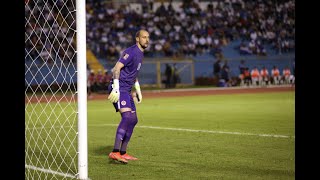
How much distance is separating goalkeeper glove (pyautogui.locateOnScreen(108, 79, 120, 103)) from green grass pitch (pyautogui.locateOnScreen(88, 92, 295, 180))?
956 mm

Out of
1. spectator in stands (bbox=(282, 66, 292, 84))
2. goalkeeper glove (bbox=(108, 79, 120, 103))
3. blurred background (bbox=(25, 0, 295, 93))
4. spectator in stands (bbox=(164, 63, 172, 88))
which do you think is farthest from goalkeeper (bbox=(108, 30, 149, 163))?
spectator in stands (bbox=(282, 66, 292, 84))

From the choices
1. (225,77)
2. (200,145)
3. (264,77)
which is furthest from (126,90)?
(264,77)

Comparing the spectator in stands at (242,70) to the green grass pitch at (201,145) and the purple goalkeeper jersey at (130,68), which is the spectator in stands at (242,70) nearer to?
the green grass pitch at (201,145)

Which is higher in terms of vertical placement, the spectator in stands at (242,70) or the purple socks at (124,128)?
the purple socks at (124,128)

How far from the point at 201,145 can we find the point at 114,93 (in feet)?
8.69

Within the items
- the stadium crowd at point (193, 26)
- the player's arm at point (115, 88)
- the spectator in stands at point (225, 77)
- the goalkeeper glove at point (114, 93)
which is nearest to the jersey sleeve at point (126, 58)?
the player's arm at point (115, 88)

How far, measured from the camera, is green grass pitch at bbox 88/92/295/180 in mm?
7793

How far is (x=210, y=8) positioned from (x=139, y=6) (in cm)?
Result: 515

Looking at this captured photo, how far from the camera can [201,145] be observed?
10.5 m

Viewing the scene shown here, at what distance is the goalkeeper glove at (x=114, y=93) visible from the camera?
8.41 m

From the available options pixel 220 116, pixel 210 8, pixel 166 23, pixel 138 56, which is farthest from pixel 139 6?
pixel 138 56
